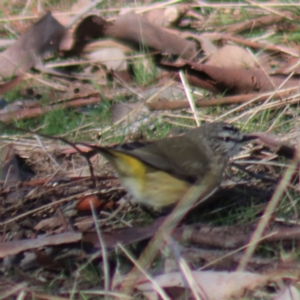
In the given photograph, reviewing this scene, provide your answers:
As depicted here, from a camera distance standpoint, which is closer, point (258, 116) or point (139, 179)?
point (139, 179)

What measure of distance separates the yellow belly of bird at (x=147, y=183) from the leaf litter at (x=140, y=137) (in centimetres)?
13

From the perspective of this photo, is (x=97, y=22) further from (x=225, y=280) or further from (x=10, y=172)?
(x=225, y=280)

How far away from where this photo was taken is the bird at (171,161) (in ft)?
12.3

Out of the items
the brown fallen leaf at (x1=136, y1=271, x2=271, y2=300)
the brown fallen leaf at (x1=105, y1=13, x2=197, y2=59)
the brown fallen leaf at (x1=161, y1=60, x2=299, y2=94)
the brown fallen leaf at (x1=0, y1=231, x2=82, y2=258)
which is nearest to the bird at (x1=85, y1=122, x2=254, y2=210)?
the brown fallen leaf at (x1=0, y1=231, x2=82, y2=258)

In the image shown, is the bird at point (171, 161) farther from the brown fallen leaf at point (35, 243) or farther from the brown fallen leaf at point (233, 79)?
the brown fallen leaf at point (233, 79)

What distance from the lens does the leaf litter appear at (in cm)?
304

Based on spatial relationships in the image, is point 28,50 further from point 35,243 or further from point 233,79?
point 35,243

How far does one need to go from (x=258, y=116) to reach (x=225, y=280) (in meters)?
2.04

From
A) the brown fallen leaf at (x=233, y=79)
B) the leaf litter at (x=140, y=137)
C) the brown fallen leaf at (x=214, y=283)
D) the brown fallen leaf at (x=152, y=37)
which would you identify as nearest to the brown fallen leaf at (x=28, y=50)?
the leaf litter at (x=140, y=137)

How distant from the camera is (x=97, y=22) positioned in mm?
5707

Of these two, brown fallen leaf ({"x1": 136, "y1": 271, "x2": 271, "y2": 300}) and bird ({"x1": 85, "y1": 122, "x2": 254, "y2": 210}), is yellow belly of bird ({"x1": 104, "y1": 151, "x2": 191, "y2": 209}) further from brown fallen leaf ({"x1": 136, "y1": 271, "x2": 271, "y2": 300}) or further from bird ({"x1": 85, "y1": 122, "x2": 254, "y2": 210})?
brown fallen leaf ({"x1": 136, "y1": 271, "x2": 271, "y2": 300})

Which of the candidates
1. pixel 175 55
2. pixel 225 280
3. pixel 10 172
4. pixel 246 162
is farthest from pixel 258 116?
pixel 225 280

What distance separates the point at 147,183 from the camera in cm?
380

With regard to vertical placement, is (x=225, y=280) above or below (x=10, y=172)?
above
